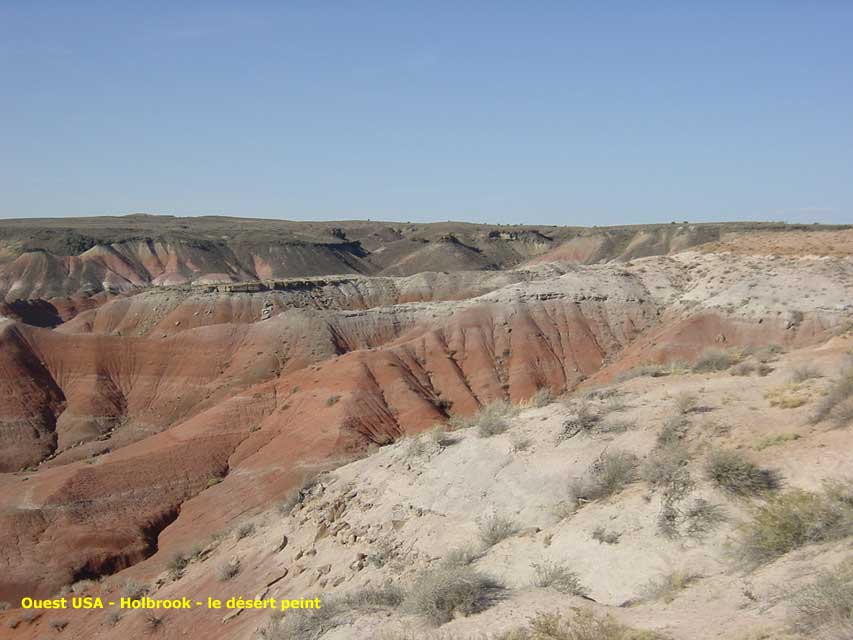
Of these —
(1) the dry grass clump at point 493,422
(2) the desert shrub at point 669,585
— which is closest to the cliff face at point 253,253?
(1) the dry grass clump at point 493,422

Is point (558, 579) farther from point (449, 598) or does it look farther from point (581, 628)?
point (581, 628)

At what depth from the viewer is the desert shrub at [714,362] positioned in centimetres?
1844

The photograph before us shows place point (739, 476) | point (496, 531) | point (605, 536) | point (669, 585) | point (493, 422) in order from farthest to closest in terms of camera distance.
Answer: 1. point (493, 422)
2. point (496, 531)
3. point (605, 536)
4. point (739, 476)
5. point (669, 585)

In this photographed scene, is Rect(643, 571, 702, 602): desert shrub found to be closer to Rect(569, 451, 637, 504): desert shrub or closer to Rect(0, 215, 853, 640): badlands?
Rect(0, 215, 853, 640): badlands

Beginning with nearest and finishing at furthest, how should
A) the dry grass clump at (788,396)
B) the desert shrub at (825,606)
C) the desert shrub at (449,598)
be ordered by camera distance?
the desert shrub at (825,606)
the desert shrub at (449,598)
the dry grass clump at (788,396)

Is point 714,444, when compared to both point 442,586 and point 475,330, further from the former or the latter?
point 475,330

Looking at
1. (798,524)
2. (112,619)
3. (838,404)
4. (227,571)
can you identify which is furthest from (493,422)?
(112,619)

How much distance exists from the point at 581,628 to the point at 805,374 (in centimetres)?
990

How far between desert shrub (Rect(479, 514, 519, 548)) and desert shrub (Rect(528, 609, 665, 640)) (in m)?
4.06

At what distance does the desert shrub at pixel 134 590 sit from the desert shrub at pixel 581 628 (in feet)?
51.9

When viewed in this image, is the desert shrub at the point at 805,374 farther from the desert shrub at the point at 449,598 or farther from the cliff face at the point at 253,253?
the cliff face at the point at 253,253

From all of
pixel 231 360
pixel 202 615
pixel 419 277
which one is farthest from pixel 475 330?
pixel 202 615

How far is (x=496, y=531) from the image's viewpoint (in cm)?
1290

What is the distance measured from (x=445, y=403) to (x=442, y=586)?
35107 mm
